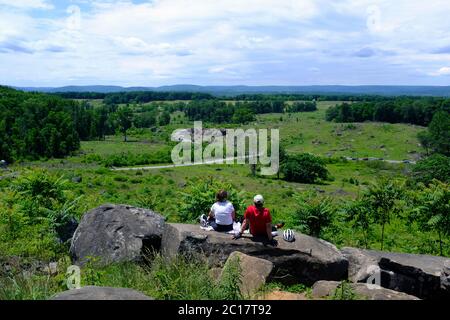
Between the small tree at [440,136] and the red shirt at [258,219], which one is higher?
the red shirt at [258,219]

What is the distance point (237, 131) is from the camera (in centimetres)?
12656

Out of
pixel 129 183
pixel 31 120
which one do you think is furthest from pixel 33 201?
pixel 31 120

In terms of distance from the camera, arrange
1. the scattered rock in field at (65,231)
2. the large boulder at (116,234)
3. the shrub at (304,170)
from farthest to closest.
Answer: the shrub at (304,170)
the scattered rock in field at (65,231)
the large boulder at (116,234)

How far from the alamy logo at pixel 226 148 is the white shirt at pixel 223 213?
235 feet

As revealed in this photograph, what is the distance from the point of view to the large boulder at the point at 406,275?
10.7 meters

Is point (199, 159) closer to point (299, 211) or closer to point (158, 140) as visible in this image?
point (158, 140)

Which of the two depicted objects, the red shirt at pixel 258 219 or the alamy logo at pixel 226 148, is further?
the alamy logo at pixel 226 148

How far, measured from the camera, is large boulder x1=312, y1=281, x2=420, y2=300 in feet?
25.9

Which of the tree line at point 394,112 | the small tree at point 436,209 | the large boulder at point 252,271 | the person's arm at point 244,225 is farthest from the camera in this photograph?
the tree line at point 394,112

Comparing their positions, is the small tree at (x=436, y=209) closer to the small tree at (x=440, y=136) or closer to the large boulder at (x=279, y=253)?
the large boulder at (x=279, y=253)

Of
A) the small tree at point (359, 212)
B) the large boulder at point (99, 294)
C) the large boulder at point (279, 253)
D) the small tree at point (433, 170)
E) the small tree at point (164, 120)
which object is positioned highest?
Result: the large boulder at point (99, 294)

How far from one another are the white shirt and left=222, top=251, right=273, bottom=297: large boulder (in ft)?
6.50

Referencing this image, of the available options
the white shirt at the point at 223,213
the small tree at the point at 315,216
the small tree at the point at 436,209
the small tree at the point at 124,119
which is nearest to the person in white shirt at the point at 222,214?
the white shirt at the point at 223,213
